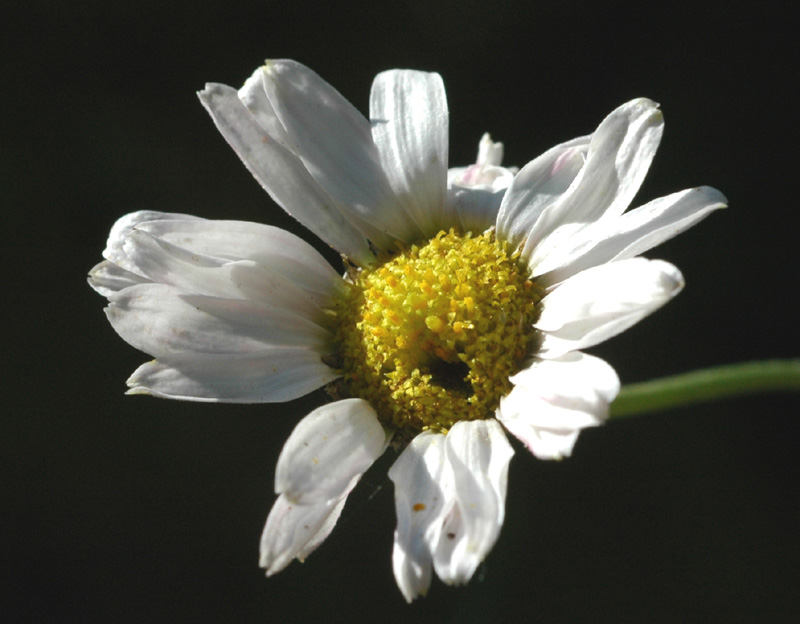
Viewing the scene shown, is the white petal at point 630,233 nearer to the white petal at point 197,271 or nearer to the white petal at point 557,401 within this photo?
the white petal at point 557,401

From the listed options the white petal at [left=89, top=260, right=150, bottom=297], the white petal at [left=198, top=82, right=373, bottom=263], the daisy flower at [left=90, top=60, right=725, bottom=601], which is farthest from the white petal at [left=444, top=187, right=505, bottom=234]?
the white petal at [left=89, top=260, right=150, bottom=297]

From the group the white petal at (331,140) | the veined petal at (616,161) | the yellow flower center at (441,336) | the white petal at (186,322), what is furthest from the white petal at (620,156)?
the white petal at (186,322)

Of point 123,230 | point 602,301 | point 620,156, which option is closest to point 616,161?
point 620,156

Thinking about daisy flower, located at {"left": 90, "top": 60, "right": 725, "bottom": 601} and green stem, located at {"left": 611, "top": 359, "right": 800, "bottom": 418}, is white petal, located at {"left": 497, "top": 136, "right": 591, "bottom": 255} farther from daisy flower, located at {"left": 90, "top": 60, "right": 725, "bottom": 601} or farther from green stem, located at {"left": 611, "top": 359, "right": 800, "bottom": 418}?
green stem, located at {"left": 611, "top": 359, "right": 800, "bottom": 418}

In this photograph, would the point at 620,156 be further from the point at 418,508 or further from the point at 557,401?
the point at 418,508

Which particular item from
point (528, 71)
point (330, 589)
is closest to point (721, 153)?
point (528, 71)

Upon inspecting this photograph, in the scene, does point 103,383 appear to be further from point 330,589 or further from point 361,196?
point 361,196
